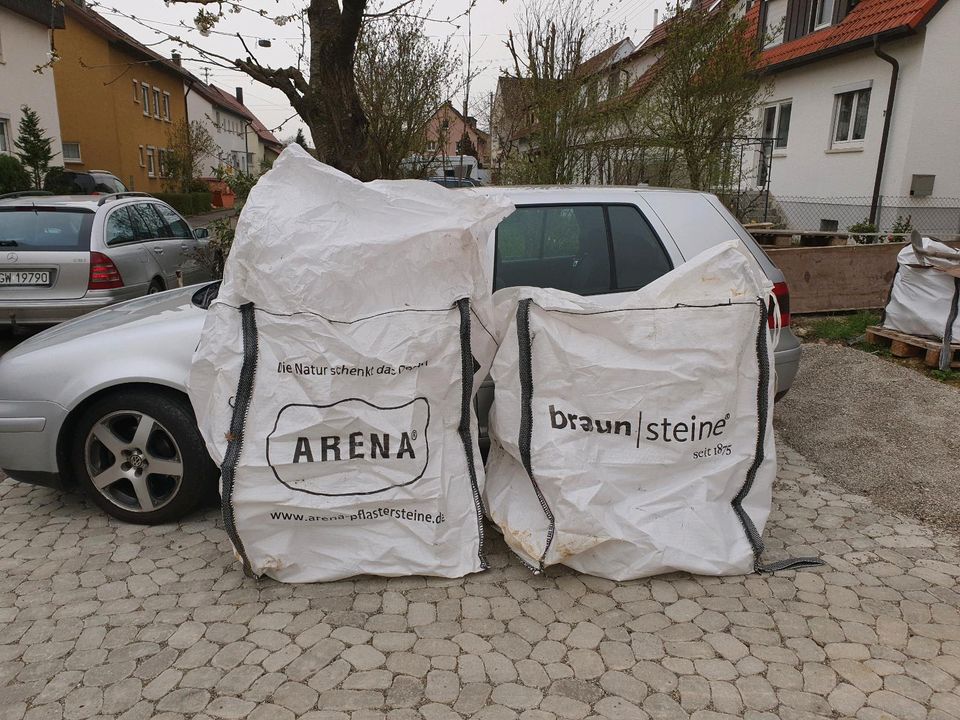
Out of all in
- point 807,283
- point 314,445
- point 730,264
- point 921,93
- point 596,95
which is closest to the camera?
point 314,445

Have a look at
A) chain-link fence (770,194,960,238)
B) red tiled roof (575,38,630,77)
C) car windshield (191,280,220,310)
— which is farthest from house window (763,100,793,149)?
car windshield (191,280,220,310)

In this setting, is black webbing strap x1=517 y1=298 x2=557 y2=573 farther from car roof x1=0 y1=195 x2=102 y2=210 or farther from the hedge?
the hedge

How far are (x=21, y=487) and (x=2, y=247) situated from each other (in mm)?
3766

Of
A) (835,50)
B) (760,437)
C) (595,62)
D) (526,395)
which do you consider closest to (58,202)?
(526,395)

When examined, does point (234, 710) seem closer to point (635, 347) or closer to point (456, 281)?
point (456, 281)

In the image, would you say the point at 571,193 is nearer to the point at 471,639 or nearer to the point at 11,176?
the point at 471,639

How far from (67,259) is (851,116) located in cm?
1610

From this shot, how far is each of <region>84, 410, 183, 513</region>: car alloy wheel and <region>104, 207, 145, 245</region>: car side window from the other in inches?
168

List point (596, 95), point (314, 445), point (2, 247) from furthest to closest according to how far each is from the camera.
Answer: point (596, 95), point (2, 247), point (314, 445)

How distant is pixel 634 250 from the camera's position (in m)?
3.87

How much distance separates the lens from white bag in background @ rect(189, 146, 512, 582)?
9.68ft

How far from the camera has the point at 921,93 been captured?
45.7 feet

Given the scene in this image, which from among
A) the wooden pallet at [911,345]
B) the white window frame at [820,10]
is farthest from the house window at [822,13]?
the wooden pallet at [911,345]

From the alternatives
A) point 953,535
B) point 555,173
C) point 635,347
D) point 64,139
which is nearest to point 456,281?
point 635,347
